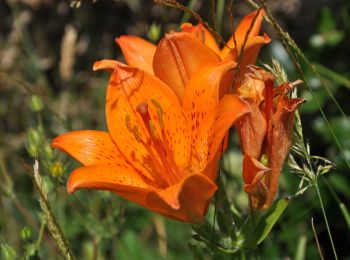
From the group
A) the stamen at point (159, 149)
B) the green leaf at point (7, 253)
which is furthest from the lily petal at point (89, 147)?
the green leaf at point (7, 253)

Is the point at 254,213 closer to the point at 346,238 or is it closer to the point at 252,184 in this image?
the point at 252,184

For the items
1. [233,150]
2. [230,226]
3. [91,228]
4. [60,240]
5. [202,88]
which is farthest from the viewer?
[233,150]


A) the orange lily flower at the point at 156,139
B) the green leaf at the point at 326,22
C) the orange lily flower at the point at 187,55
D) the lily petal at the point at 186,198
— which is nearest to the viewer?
the lily petal at the point at 186,198

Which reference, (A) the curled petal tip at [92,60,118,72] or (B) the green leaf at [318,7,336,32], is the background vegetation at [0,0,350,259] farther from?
(A) the curled petal tip at [92,60,118,72]

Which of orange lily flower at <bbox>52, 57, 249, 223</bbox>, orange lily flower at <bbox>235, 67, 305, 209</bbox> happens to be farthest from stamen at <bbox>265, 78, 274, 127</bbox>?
orange lily flower at <bbox>52, 57, 249, 223</bbox>

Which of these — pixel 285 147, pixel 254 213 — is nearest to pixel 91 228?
pixel 254 213

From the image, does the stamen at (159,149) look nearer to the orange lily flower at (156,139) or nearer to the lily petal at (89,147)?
the orange lily flower at (156,139)

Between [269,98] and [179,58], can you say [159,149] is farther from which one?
[269,98]
